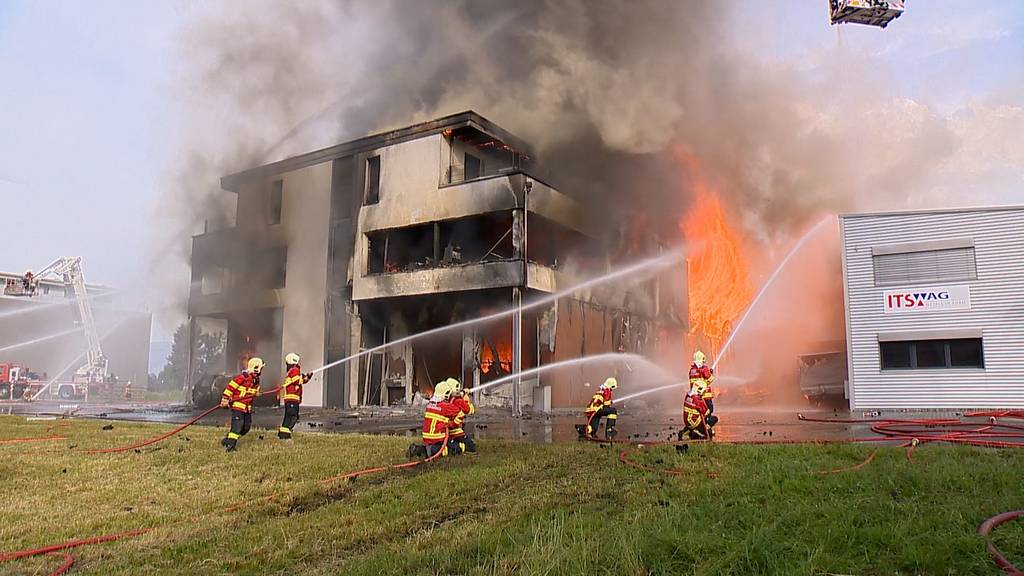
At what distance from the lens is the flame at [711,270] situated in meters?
32.7

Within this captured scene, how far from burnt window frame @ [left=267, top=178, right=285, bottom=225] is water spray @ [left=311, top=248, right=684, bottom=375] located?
8033 mm

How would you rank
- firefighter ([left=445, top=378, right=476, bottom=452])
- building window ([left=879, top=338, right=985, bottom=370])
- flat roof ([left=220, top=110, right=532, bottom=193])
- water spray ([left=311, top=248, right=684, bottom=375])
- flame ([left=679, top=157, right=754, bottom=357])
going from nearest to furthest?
firefighter ([left=445, top=378, right=476, bottom=452]) → building window ([left=879, top=338, right=985, bottom=370]) → water spray ([left=311, top=248, right=684, bottom=375]) → flat roof ([left=220, top=110, right=532, bottom=193]) → flame ([left=679, top=157, right=754, bottom=357])

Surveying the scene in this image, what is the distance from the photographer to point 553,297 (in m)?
25.2

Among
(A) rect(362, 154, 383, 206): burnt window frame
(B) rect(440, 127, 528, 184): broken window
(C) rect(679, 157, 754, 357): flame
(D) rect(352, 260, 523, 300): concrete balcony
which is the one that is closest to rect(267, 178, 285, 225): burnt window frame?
(A) rect(362, 154, 383, 206): burnt window frame

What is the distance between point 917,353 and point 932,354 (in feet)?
1.29

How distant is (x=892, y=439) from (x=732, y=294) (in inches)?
936

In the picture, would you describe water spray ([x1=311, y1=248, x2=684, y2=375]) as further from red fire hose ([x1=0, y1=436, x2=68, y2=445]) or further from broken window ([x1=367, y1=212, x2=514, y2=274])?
red fire hose ([x1=0, y1=436, x2=68, y2=445])

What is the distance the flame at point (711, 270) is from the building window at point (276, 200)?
61.4 ft

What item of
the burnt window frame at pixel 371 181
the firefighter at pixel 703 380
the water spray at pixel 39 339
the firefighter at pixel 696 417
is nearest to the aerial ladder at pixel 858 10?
the firefighter at pixel 703 380

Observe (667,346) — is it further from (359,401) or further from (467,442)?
(467,442)

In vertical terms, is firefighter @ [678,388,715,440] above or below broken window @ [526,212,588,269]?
below

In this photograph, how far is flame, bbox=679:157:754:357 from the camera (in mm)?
32688

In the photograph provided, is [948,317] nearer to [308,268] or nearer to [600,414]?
[600,414]

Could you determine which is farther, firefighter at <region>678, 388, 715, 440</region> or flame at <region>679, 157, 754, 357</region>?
flame at <region>679, 157, 754, 357</region>
